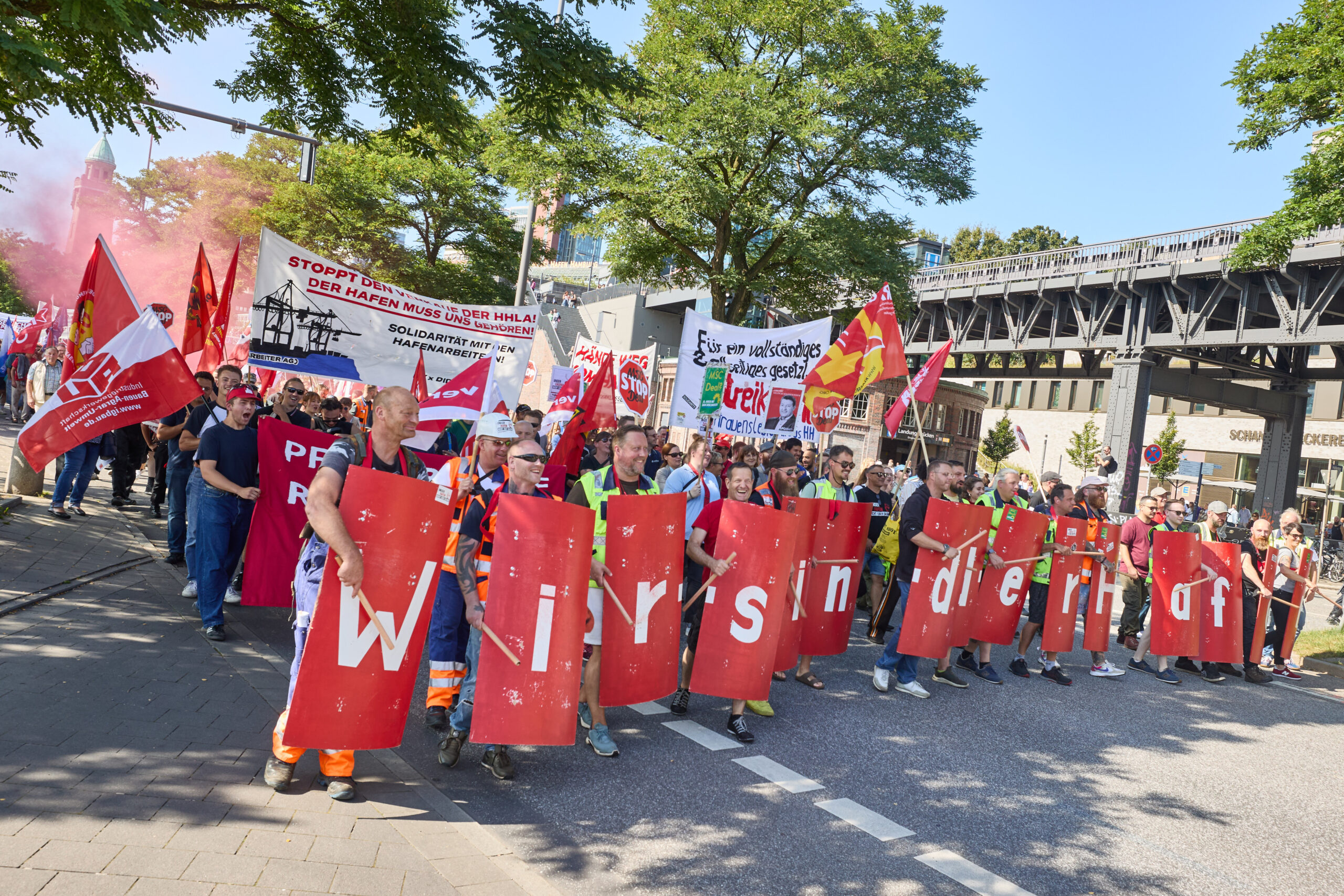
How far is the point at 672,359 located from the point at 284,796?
50190mm

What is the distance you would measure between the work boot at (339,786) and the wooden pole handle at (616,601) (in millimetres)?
1669

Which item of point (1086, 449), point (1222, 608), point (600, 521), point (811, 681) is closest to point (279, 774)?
point (600, 521)

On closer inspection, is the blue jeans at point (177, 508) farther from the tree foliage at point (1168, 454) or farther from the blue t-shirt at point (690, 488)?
the tree foliage at point (1168, 454)

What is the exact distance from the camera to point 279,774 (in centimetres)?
406

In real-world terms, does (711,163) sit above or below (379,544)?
above

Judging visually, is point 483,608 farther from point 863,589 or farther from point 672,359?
point 672,359

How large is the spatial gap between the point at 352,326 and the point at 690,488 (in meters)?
5.07

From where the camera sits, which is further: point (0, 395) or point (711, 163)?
point (0, 395)

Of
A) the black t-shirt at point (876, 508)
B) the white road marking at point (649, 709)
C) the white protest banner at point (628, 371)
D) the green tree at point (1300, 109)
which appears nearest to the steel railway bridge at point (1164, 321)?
the green tree at point (1300, 109)

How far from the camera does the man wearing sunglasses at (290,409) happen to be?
9.55 meters

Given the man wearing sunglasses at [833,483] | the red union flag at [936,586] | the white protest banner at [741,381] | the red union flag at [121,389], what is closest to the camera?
the red union flag at [121,389]

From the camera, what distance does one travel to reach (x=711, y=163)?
21.2m

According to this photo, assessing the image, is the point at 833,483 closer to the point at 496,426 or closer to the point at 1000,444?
the point at 496,426

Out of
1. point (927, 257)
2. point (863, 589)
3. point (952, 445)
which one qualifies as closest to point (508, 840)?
point (863, 589)
